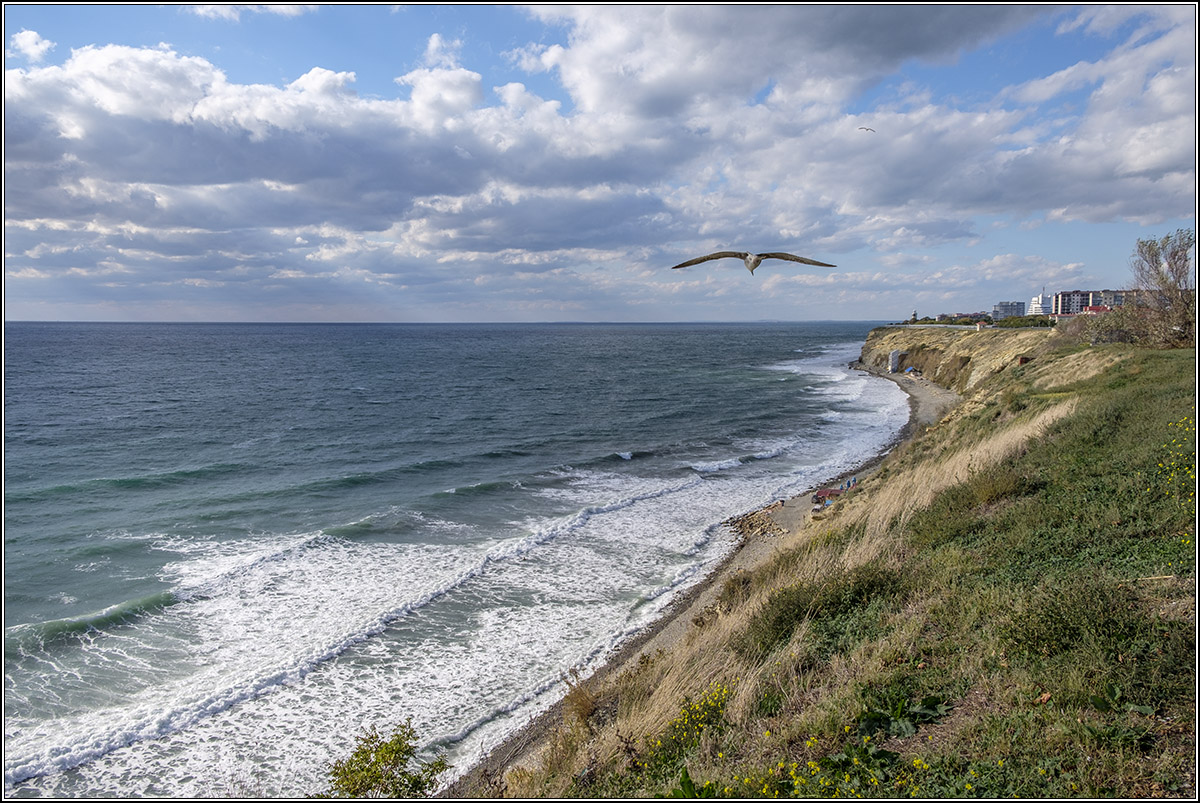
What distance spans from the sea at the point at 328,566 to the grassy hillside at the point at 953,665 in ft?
11.9

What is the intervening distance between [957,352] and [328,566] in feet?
181

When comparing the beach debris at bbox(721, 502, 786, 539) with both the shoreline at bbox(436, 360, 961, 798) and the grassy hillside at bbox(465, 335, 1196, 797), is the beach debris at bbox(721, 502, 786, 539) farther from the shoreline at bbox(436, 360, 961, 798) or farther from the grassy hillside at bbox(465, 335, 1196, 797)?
the grassy hillside at bbox(465, 335, 1196, 797)

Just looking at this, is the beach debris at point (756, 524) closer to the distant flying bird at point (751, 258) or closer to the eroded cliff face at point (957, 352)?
the distant flying bird at point (751, 258)

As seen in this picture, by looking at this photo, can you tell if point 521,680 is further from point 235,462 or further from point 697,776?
point 235,462

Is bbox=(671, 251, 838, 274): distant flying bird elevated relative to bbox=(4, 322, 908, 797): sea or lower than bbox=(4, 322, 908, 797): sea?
elevated

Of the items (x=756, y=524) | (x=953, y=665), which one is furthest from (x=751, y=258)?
(x=756, y=524)

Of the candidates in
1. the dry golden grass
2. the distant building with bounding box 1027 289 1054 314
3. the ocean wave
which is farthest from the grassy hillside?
the distant building with bounding box 1027 289 1054 314

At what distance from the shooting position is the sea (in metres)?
10.5

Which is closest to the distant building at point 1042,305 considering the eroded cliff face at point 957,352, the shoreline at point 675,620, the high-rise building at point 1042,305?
the high-rise building at point 1042,305

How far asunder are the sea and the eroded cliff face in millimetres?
8432

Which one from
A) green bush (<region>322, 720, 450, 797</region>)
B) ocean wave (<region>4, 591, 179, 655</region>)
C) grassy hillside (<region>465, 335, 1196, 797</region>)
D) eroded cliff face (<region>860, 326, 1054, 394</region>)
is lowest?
ocean wave (<region>4, 591, 179, 655</region>)

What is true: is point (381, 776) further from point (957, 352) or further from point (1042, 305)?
point (1042, 305)

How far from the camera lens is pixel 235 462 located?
28.8m

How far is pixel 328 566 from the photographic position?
1686 centimetres
